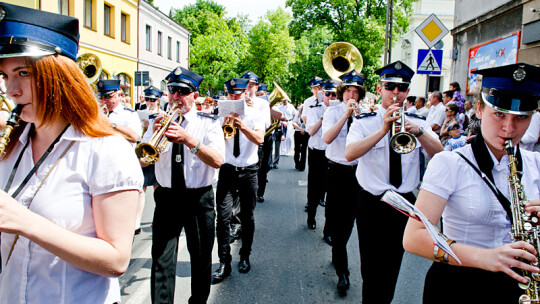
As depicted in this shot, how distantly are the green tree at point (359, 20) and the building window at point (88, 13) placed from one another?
19.1 m

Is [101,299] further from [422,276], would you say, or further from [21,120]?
[422,276]

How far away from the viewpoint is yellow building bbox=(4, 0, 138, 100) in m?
20.4

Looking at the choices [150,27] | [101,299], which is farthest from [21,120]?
[150,27]

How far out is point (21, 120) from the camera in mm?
1726

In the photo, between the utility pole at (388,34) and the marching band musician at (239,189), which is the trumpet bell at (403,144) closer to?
the marching band musician at (239,189)

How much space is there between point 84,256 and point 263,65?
1446 inches

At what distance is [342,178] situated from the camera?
16.7ft

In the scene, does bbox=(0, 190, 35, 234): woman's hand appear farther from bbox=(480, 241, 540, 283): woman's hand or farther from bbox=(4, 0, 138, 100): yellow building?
bbox=(4, 0, 138, 100): yellow building

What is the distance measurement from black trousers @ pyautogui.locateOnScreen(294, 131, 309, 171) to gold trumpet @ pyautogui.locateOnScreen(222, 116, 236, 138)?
5.94m

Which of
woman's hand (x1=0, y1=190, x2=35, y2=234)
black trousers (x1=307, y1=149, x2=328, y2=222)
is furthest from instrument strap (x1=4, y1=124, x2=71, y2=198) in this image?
black trousers (x1=307, y1=149, x2=328, y2=222)

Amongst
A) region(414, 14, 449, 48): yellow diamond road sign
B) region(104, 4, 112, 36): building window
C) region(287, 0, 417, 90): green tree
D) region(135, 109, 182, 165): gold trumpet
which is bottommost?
region(135, 109, 182, 165): gold trumpet

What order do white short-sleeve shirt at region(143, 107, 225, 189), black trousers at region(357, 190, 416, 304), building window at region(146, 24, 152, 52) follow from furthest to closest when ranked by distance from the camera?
building window at region(146, 24, 152, 52)
white short-sleeve shirt at region(143, 107, 225, 189)
black trousers at region(357, 190, 416, 304)

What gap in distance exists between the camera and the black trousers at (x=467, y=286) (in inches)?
75.3

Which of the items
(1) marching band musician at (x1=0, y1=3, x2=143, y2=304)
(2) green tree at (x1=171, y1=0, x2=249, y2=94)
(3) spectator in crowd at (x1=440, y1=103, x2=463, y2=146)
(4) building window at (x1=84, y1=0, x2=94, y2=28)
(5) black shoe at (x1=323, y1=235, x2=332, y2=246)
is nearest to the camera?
(1) marching band musician at (x1=0, y1=3, x2=143, y2=304)
